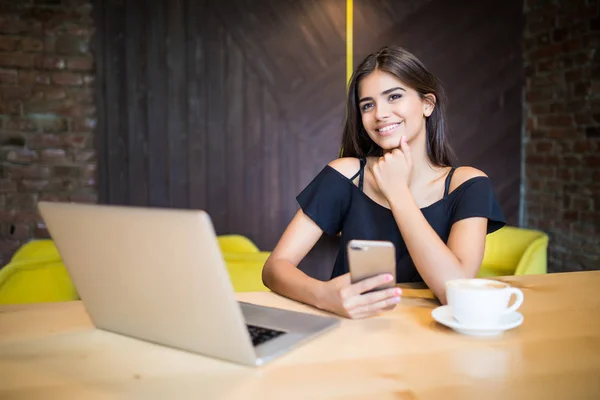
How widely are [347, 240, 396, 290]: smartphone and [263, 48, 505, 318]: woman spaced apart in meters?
0.28

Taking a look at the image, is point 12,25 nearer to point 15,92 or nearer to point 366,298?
point 15,92

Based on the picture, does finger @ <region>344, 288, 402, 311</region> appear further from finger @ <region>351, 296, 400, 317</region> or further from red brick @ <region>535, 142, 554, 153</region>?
red brick @ <region>535, 142, 554, 153</region>

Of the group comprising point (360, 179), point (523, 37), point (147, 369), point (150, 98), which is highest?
point (523, 37)

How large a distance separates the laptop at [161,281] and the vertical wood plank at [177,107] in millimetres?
2412

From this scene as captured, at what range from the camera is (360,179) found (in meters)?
1.74

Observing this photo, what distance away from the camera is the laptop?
74cm

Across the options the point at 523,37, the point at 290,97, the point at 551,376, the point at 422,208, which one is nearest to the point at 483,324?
the point at 551,376

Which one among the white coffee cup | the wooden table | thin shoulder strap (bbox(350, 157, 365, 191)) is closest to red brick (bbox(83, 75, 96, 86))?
thin shoulder strap (bbox(350, 157, 365, 191))

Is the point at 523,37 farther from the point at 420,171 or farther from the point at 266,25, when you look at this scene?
the point at 420,171

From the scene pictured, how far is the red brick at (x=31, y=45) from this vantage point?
3160 mm

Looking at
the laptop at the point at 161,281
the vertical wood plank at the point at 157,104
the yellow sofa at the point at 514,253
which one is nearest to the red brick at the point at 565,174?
the yellow sofa at the point at 514,253

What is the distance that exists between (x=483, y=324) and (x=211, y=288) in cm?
46

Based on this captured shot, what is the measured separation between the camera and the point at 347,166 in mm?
1760

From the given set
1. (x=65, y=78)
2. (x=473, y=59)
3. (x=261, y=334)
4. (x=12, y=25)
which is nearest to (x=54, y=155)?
(x=65, y=78)
